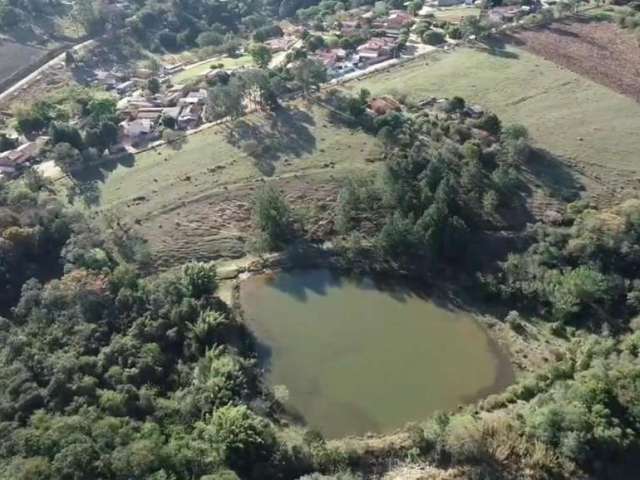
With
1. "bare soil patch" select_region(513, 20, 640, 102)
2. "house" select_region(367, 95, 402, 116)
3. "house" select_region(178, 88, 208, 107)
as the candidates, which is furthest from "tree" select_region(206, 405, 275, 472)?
"bare soil patch" select_region(513, 20, 640, 102)

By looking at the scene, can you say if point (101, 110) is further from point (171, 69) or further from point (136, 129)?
point (171, 69)

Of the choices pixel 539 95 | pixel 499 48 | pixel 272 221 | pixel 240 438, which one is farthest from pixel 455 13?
pixel 240 438

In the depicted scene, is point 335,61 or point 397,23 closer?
point 335,61

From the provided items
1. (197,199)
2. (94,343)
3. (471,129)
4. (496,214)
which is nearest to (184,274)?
(94,343)

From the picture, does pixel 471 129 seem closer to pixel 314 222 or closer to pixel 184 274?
pixel 314 222

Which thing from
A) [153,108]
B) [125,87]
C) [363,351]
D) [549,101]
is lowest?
[363,351]

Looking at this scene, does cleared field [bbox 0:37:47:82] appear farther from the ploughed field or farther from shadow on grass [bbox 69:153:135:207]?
the ploughed field
